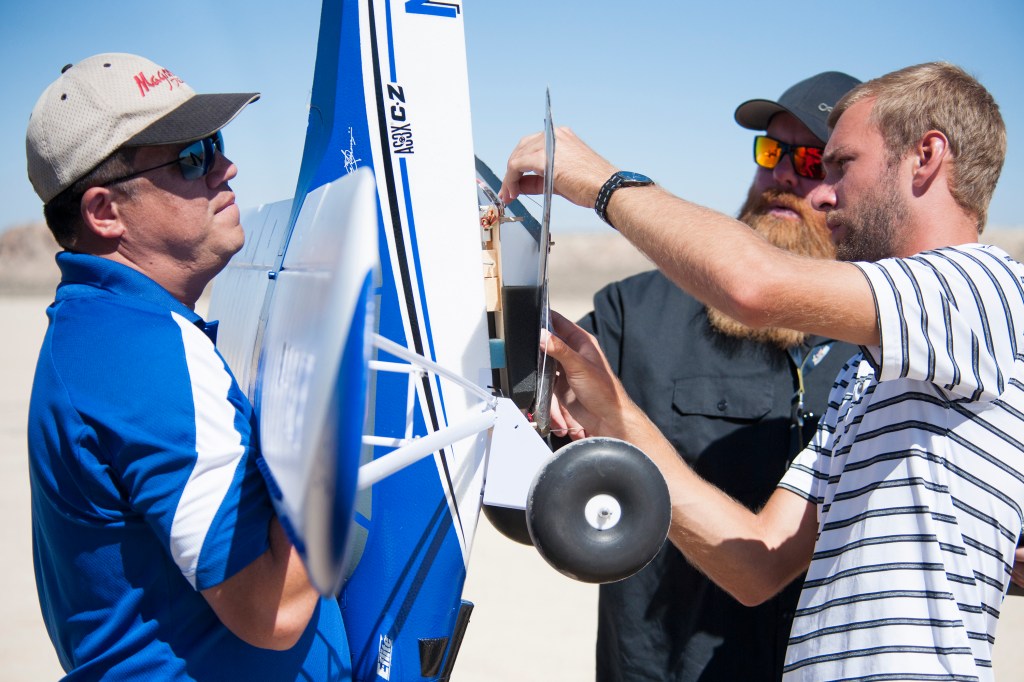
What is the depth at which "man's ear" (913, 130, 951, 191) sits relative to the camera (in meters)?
1.93

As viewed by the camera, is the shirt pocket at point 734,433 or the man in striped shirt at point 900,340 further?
the shirt pocket at point 734,433

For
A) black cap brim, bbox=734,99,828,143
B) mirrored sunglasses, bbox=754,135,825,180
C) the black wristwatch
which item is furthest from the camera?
mirrored sunglasses, bbox=754,135,825,180

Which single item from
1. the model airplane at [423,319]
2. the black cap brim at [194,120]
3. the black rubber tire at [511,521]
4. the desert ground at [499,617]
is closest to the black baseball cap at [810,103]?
the model airplane at [423,319]

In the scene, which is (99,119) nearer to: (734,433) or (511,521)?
(511,521)

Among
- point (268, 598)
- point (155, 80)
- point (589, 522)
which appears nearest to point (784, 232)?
point (589, 522)

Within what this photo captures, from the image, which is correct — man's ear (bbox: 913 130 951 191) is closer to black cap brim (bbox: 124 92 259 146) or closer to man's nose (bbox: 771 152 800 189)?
man's nose (bbox: 771 152 800 189)

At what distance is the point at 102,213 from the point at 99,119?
18cm

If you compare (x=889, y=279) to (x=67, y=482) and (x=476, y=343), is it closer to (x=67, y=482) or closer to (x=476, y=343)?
(x=476, y=343)

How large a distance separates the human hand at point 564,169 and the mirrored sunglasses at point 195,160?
0.68 meters

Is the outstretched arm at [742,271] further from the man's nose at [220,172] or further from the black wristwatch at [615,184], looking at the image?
the man's nose at [220,172]

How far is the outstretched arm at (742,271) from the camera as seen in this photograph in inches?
66.6

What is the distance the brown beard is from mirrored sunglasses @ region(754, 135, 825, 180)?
10 cm

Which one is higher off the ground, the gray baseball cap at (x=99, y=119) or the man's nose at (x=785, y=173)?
the gray baseball cap at (x=99, y=119)

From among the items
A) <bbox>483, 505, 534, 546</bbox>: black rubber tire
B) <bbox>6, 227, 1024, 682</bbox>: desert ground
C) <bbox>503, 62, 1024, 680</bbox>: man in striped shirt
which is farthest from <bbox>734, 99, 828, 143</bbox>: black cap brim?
<bbox>6, 227, 1024, 682</bbox>: desert ground
